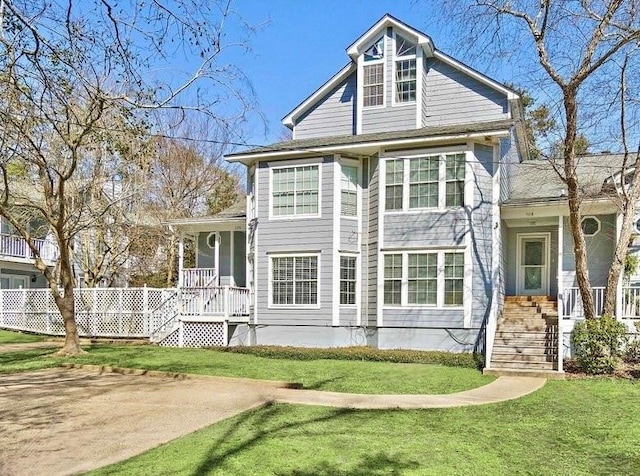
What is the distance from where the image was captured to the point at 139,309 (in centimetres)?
1875

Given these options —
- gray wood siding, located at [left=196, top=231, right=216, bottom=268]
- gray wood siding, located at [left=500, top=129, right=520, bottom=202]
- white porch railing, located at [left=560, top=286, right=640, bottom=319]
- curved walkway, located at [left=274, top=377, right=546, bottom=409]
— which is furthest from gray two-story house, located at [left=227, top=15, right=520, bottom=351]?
curved walkway, located at [left=274, top=377, right=546, bottom=409]

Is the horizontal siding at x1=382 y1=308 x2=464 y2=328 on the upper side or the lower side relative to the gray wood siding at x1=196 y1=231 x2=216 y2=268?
lower

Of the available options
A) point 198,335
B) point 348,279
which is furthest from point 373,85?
point 198,335

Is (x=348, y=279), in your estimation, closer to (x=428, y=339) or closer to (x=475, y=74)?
(x=428, y=339)

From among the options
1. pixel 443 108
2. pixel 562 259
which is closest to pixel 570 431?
pixel 562 259

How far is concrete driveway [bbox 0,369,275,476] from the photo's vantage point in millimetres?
5938

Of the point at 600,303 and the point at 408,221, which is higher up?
the point at 408,221

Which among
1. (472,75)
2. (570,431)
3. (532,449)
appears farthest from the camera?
(472,75)

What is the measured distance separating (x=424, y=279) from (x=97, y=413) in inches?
383

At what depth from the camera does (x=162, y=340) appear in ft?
58.4

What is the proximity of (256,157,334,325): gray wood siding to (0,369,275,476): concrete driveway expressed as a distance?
573 cm

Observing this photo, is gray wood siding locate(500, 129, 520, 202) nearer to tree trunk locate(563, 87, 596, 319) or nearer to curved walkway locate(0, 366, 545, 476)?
tree trunk locate(563, 87, 596, 319)

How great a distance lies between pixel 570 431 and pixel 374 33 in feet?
45.2

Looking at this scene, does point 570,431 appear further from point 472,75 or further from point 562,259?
point 472,75
